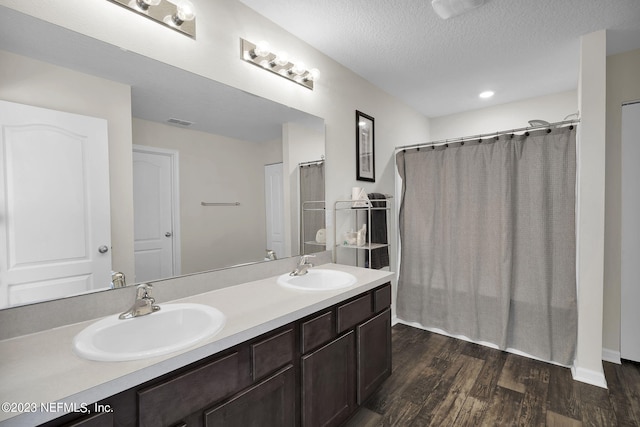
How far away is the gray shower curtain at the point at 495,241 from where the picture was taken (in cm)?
227

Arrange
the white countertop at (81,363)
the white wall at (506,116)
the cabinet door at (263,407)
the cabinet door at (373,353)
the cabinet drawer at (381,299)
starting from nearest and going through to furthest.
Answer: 1. the white countertop at (81,363)
2. the cabinet door at (263,407)
3. the cabinet door at (373,353)
4. the cabinet drawer at (381,299)
5. the white wall at (506,116)

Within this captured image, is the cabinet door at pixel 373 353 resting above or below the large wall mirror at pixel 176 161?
below

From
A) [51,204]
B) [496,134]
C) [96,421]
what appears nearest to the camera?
[96,421]

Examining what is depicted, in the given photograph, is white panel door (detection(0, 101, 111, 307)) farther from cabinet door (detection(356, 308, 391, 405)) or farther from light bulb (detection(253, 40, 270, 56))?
cabinet door (detection(356, 308, 391, 405))

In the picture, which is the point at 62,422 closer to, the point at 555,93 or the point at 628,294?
the point at 628,294

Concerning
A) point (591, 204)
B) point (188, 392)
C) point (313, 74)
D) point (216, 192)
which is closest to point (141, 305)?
point (188, 392)

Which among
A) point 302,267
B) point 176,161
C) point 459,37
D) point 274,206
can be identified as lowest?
point 302,267

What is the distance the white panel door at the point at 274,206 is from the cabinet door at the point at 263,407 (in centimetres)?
84

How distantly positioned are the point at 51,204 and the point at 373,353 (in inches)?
68.4

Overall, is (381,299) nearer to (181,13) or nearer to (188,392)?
(188,392)

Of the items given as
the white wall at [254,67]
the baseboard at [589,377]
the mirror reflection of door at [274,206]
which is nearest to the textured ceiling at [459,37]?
the white wall at [254,67]

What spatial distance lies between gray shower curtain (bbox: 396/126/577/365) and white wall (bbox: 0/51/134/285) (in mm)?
2494

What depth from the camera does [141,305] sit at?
117cm

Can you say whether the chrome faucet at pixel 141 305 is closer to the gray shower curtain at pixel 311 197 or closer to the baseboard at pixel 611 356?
the gray shower curtain at pixel 311 197
